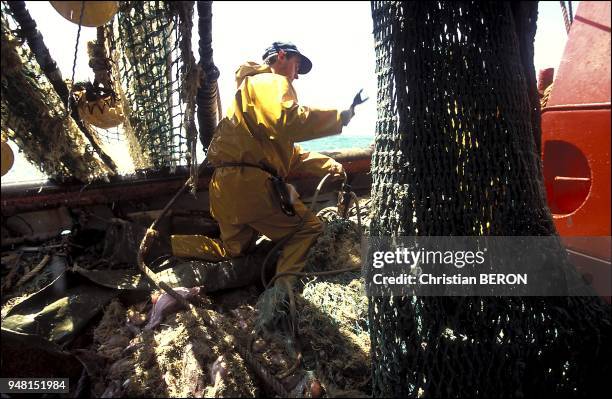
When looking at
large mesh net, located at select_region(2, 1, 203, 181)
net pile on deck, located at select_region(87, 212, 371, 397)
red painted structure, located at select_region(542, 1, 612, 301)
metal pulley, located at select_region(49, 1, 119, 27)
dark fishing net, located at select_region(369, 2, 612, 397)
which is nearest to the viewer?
red painted structure, located at select_region(542, 1, 612, 301)

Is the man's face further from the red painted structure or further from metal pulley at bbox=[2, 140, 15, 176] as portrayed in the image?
the red painted structure

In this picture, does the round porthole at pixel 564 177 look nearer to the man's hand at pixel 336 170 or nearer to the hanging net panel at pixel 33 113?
the man's hand at pixel 336 170

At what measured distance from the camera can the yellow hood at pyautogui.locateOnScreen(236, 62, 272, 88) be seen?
3.02 metres

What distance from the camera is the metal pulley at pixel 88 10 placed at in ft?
5.50

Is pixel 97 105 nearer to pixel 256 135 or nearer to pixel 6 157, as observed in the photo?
pixel 6 157

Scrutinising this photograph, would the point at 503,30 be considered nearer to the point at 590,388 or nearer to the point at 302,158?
the point at 590,388

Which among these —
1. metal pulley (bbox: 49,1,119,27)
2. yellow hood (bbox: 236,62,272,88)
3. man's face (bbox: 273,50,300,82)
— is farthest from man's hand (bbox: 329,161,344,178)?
metal pulley (bbox: 49,1,119,27)

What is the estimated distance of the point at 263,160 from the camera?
295 cm

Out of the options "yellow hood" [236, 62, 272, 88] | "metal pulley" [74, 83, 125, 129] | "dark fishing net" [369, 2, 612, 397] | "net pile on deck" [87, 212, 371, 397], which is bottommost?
"net pile on deck" [87, 212, 371, 397]

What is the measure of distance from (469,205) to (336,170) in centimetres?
206

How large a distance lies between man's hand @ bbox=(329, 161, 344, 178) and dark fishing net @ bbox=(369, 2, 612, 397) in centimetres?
191

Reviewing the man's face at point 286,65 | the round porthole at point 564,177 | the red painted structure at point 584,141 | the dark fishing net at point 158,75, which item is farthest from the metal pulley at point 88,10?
the round porthole at point 564,177

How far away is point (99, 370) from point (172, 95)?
1648 mm

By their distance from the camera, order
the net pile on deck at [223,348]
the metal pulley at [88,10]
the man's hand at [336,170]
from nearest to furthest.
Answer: the metal pulley at [88,10] < the net pile on deck at [223,348] < the man's hand at [336,170]
